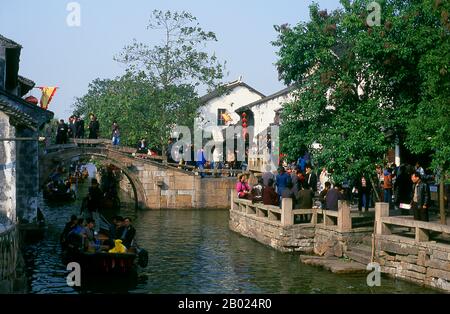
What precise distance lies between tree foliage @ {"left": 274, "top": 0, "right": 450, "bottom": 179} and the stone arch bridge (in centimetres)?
1503

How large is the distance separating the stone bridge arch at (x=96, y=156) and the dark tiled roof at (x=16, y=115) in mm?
14337

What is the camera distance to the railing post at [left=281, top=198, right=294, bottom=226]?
67.8 feet

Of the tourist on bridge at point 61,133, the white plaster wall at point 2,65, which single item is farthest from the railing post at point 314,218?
the tourist on bridge at point 61,133

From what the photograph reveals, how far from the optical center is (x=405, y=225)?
16.3 meters

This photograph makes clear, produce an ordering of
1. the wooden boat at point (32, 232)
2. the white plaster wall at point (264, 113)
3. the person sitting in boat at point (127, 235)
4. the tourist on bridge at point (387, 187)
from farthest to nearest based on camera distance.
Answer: the white plaster wall at point (264, 113), the tourist on bridge at point (387, 187), the wooden boat at point (32, 232), the person sitting in boat at point (127, 235)

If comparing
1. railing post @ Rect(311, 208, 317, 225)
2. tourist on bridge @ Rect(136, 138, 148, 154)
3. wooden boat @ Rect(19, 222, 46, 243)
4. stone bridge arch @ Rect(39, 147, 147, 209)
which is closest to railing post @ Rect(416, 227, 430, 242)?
railing post @ Rect(311, 208, 317, 225)

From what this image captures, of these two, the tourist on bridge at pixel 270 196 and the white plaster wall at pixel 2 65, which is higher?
the white plaster wall at pixel 2 65

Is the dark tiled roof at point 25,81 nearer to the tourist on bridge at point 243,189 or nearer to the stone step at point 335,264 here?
the tourist on bridge at point 243,189

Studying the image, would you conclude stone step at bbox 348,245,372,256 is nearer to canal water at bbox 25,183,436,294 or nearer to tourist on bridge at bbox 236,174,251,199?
canal water at bbox 25,183,436,294

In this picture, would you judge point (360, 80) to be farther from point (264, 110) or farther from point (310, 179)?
point (264, 110)

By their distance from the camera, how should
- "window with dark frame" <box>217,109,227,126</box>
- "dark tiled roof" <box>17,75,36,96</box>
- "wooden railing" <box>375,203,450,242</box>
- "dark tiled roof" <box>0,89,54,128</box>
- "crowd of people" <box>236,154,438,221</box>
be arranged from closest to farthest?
"wooden railing" <box>375,203,450,242</box> < "crowd of people" <box>236,154,438,221</box> < "dark tiled roof" <box>0,89,54,128</box> < "dark tiled roof" <box>17,75,36,96</box> < "window with dark frame" <box>217,109,227,126</box>

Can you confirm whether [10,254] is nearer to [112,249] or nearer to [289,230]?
[112,249]

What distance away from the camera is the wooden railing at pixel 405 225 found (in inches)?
598
